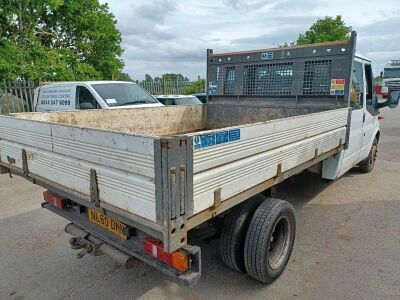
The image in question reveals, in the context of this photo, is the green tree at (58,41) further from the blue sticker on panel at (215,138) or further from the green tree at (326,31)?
the green tree at (326,31)

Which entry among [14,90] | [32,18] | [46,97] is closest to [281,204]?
[46,97]

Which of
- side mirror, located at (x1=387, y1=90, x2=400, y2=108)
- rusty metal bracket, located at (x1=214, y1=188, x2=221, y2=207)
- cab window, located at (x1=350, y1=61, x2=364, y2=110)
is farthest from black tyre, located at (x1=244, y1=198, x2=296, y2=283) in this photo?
side mirror, located at (x1=387, y1=90, x2=400, y2=108)

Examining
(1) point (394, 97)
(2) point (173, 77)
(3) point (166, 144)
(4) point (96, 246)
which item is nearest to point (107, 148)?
(3) point (166, 144)

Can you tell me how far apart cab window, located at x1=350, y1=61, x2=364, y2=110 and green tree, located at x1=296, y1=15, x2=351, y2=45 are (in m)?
19.4

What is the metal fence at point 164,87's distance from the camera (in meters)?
16.1

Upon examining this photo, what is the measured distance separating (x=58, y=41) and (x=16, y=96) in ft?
15.5

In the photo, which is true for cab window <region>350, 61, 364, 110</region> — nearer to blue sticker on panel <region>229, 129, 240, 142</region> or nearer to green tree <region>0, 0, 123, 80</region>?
blue sticker on panel <region>229, 129, 240, 142</region>

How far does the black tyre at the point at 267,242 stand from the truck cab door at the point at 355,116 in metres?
2.02

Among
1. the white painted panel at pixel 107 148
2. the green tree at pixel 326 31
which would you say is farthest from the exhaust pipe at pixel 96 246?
the green tree at pixel 326 31

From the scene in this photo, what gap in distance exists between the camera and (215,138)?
83.4 inches

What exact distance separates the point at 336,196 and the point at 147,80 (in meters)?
12.7

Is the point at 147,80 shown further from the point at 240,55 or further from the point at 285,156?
the point at 285,156

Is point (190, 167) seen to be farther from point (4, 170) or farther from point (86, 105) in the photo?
point (86, 105)

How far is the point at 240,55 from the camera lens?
17.4 feet
